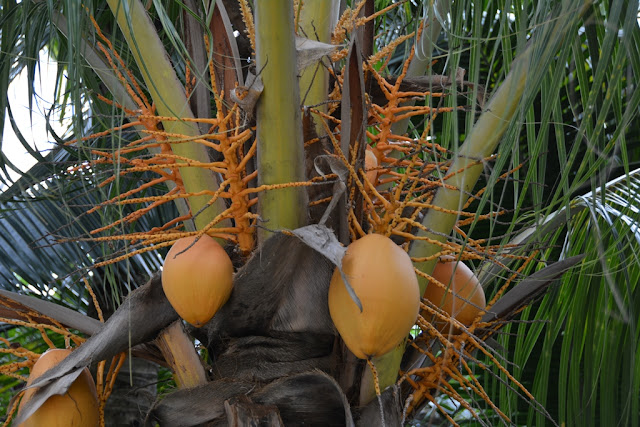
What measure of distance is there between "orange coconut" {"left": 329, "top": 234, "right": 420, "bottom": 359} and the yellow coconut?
1.43 feet

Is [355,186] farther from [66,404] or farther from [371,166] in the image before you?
[66,404]

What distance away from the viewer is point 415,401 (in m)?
1.11

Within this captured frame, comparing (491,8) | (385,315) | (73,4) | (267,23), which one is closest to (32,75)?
(73,4)

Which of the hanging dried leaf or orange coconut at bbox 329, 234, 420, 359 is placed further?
the hanging dried leaf

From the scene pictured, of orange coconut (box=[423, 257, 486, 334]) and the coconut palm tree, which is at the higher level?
the coconut palm tree

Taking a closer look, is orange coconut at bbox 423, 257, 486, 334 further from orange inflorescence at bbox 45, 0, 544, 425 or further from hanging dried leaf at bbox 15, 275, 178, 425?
hanging dried leaf at bbox 15, 275, 178, 425

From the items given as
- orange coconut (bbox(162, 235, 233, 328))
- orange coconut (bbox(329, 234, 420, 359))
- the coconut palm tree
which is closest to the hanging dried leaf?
the coconut palm tree

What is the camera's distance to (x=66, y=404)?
3.41 ft

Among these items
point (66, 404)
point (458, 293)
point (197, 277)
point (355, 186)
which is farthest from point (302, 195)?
point (66, 404)

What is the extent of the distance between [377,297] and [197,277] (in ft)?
0.79

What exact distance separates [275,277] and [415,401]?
31 centimetres

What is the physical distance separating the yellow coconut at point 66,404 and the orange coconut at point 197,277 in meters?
0.24

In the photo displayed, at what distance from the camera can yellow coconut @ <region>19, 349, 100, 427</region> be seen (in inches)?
40.5

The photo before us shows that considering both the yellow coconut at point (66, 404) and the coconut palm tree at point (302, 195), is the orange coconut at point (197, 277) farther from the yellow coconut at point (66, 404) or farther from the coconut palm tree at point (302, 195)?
the yellow coconut at point (66, 404)
